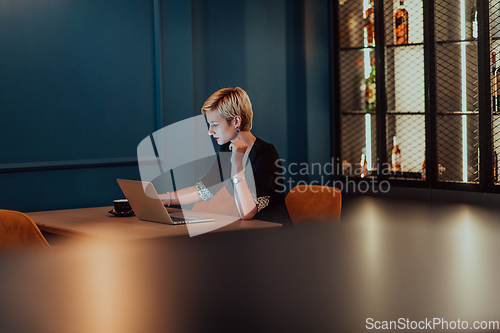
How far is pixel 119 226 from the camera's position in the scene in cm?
180

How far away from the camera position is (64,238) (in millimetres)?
2244

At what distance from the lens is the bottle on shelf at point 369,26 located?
389cm

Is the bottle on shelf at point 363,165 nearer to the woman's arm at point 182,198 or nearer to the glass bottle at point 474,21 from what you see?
the glass bottle at point 474,21

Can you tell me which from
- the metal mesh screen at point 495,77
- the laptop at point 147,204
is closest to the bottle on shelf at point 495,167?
the metal mesh screen at point 495,77

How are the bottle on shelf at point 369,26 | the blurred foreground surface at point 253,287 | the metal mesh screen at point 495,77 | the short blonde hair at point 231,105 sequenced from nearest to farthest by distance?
the blurred foreground surface at point 253,287 < the short blonde hair at point 231,105 < the metal mesh screen at point 495,77 < the bottle on shelf at point 369,26

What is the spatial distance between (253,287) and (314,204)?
1.04 metres

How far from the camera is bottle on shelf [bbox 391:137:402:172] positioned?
12.4ft

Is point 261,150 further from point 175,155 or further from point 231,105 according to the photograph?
point 175,155

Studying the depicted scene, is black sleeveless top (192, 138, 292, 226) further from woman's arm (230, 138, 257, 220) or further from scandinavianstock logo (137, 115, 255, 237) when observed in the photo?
scandinavianstock logo (137, 115, 255, 237)

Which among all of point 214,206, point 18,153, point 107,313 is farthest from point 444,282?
point 18,153

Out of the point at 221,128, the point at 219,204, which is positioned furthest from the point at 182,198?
the point at 221,128

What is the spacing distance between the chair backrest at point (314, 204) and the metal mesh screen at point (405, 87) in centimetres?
188

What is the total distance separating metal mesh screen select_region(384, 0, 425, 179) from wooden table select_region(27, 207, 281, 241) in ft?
7.40

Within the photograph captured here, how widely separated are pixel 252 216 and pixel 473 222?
1711mm
